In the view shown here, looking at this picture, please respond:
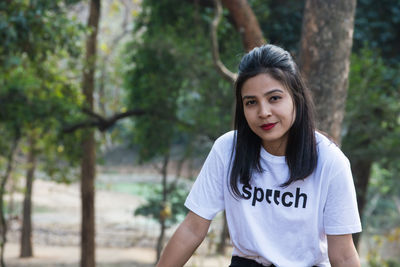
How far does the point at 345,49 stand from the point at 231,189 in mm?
2282

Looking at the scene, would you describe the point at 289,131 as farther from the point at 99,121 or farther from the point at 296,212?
the point at 99,121

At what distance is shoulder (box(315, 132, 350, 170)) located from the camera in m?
1.90

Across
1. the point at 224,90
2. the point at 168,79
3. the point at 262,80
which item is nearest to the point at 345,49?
the point at 262,80

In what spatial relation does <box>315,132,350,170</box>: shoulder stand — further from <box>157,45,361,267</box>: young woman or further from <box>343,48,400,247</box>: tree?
<box>343,48,400,247</box>: tree

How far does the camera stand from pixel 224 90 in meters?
9.38

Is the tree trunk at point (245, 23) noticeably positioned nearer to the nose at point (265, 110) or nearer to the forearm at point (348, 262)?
the nose at point (265, 110)

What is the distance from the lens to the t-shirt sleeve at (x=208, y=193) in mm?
1983

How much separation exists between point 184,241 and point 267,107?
560mm

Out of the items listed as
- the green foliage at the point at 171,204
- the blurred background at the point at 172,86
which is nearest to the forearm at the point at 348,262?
the blurred background at the point at 172,86

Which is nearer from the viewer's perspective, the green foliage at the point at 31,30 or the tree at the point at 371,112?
the green foliage at the point at 31,30

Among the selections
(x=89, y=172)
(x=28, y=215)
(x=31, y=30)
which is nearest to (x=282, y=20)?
(x=89, y=172)

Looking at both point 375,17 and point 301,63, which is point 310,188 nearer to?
point 301,63

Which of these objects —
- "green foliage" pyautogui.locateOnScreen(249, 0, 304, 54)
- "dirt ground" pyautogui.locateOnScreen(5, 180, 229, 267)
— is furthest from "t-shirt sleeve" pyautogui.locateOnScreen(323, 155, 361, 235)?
"dirt ground" pyautogui.locateOnScreen(5, 180, 229, 267)

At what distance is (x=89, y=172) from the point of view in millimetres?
11516
